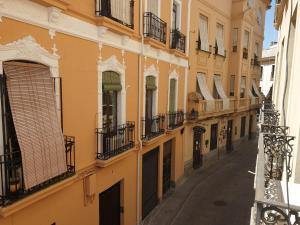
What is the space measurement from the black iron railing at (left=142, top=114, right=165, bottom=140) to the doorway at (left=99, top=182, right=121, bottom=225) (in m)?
2.55

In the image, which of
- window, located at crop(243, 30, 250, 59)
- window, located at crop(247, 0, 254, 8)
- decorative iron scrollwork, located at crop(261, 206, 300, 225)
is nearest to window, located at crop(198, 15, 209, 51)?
window, located at crop(243, 30, 250, 59)

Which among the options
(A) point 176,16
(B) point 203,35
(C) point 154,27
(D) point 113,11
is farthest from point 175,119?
(D) point 113,11

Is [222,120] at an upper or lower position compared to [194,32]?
lower

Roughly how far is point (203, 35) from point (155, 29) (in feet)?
24.3

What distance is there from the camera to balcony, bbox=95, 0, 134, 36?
744cm

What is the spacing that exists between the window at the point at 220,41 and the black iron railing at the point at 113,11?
11802 mm

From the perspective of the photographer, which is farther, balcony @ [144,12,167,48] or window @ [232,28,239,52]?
window @ [232,28,239,52]

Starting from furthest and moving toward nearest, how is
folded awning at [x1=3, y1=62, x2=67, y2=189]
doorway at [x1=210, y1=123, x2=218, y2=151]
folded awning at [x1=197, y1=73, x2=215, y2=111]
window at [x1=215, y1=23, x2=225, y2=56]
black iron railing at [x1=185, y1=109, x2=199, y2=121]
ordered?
doorway at [x1=210, y1=123, x2=218, y2=151] → window at [x1=215, y1=23, x2=225, y2=56] → folded awning at [x1=197, y1=73, x2=215, y2=111] → black iron railing at [x1=185, y1=109, x2=199, y2=121] → folded awning at [x1=3, y1=62, x2=67, y2=189]

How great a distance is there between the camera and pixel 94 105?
305 inches

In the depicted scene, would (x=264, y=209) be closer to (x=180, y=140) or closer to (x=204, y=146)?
(x=180, y=140)

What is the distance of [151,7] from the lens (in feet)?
36.4

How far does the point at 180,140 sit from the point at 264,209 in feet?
41.9

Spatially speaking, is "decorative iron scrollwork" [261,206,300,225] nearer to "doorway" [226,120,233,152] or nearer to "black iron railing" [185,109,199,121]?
"black iron railing" [185,109,199,121]

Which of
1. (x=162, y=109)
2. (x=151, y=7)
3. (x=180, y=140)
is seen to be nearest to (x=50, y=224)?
(x=162, y=109)
